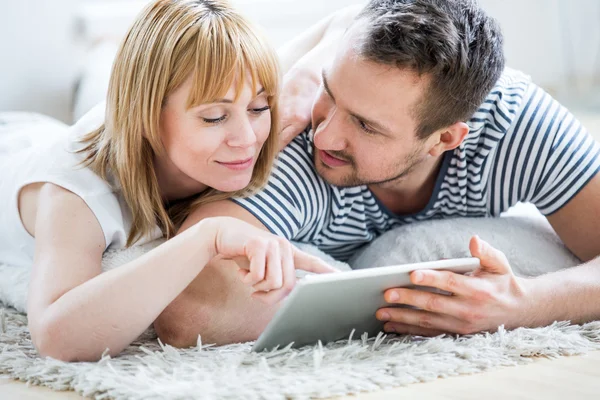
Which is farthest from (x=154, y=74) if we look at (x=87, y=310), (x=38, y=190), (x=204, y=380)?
(x=204, y=380)

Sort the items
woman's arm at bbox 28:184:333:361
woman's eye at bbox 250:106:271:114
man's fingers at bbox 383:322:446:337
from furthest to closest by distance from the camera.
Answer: woman's eye at bbox 250:106:271:114
man's fingers at bbox 383:322:446:337
woman's arm at bbox 28:184:333:361

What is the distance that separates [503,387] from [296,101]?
2.50 feet

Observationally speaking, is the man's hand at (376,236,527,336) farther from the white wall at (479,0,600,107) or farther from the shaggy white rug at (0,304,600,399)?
the white wall at (479,0,600,107)

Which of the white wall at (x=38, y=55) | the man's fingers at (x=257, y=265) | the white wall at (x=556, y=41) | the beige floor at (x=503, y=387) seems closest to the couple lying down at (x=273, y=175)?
the man's fingers at (x=257, y=265)

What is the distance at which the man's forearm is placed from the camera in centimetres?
135

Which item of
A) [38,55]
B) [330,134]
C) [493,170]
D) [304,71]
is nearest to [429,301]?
[330,134]

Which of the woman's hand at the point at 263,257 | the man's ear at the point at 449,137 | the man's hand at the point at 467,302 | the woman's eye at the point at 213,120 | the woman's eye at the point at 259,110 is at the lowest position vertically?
the man's hand at the point at 467,302

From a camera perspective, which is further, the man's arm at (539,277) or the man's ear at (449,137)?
the man's ear at (449,137)

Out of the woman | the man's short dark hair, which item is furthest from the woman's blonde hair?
the man's short dark hair

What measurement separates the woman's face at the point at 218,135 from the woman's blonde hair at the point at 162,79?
0.06 ft

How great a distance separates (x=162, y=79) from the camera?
135 centimetres

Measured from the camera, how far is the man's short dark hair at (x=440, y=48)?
1.41 metres

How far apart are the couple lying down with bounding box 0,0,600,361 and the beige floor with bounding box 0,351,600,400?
10 cm

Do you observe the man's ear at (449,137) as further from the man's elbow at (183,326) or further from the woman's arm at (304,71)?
the man's elbow at (183,326)
